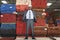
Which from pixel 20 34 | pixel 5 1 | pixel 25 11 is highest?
pixel 5 1

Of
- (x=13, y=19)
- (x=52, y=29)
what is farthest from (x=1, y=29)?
(x=52, y=29)

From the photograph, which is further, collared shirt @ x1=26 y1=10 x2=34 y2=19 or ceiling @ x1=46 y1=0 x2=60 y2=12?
ceiling @ x1=46 y1=0 x2=60 y2=12

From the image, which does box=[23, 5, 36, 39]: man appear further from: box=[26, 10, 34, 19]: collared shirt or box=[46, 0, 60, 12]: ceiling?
box=[46, 0, 60, 12]: ceiling

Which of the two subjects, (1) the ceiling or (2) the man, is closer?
(2) the man

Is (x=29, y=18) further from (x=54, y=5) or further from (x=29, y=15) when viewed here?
(x=54, y=5)

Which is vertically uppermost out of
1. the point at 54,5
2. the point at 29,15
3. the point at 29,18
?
the point at 54,5

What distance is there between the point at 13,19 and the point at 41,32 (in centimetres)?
175

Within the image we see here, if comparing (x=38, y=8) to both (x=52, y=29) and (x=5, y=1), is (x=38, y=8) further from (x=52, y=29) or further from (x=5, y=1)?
(x=5, y=1)

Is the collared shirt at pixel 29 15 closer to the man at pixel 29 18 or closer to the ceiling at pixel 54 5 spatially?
the man at pixel 29 18

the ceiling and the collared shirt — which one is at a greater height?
the ceiling

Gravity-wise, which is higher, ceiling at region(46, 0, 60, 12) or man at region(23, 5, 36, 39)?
ceiling at region(46, 0, 60, 12)

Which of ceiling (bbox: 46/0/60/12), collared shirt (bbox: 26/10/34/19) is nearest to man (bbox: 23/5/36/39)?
collared shirt (bbox: 26/10/34/19)

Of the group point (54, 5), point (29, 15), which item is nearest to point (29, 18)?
point (29, 15)

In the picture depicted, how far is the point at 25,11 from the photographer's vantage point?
8031 mm
